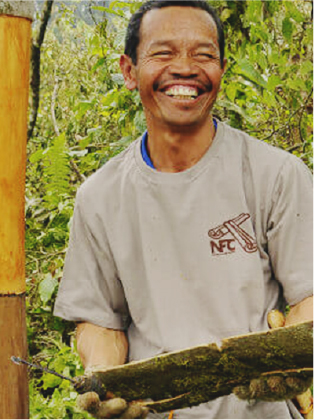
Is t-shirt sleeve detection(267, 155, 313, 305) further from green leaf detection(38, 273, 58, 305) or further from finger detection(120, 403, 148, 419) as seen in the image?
green leaf detection(38, 273, 58, 305)

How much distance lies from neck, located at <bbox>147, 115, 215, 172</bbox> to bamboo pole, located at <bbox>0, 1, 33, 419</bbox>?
39cm

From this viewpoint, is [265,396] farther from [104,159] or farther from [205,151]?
[104,159]

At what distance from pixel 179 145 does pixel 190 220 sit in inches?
9.0

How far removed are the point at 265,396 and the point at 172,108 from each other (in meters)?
0.82

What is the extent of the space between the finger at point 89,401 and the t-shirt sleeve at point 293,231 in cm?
59

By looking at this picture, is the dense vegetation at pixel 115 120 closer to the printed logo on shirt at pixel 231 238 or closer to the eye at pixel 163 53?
the eye at pixel 163 53

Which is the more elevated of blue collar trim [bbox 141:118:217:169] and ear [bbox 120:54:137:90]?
ear [bbox 120:54:137:90]

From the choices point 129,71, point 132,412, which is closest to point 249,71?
point 129,71

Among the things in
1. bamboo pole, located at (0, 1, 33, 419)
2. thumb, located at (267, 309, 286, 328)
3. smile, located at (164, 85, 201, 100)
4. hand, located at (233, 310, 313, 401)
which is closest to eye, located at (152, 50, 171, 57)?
smile, located at (164, 85, 201, 100)

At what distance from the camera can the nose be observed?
6.38ft

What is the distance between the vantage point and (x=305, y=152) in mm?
3531

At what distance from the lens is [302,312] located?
188 cm

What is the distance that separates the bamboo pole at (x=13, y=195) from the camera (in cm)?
185

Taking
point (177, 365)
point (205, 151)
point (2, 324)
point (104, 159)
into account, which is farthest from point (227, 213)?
point (104, 159)
